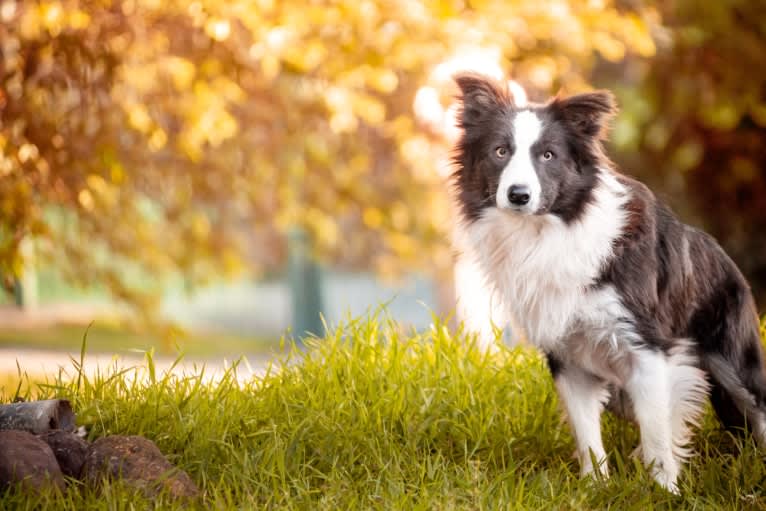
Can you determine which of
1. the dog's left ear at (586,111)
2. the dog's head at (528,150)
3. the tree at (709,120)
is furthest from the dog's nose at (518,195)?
the tree at (709,120)

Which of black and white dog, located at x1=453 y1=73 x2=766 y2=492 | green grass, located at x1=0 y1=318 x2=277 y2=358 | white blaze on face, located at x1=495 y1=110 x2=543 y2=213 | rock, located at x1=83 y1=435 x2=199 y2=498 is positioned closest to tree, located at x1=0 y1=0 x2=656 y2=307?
black and white dog, located at x1=453 y1=73 x2=766 y2=492

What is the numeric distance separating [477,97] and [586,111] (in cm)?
42

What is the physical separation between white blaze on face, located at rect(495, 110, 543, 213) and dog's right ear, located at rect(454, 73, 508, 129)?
0.16m

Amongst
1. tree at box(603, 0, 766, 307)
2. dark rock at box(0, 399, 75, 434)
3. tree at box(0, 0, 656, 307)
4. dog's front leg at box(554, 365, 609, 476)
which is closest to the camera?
dark rock at box(0, 399, 75, 434)

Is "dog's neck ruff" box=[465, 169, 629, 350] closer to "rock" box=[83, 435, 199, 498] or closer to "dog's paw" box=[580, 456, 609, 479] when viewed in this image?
"dog's paw" box=[580, 456, 609, 479]

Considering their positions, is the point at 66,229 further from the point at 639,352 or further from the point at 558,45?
the point at 639,352

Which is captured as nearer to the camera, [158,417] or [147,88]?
[158,417]

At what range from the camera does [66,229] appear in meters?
8.69

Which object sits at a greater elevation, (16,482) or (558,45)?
(558,45)

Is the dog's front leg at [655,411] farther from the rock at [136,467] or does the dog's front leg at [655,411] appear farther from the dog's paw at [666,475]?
the rock at [136,467]

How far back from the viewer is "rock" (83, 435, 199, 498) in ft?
12.7

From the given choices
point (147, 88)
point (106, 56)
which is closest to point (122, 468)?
point (106, 56)

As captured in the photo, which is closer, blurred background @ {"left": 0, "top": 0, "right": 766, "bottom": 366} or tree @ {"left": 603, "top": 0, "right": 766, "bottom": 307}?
blurred background @ {"left": 0, "top": 0, "right": 766, "bottom": 366}

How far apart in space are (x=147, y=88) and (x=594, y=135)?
5.48 m
